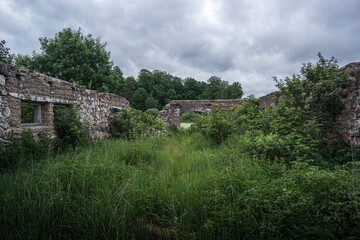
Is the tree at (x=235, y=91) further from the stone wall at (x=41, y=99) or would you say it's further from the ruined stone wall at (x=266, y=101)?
the stone wall at (x=41, y=99)

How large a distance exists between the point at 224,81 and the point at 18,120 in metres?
43.9

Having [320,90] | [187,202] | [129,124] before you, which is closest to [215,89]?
[129,124]

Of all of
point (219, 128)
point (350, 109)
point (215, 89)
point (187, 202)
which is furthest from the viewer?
point (215, 89)

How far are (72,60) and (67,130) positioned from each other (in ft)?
51.8

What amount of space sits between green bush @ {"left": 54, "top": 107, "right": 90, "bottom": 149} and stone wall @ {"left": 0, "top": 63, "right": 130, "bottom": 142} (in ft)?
0.62

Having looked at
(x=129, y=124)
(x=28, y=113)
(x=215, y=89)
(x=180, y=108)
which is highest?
(x=215, y=89)

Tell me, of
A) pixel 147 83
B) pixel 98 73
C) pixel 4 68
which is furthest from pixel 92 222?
pixel 147 83

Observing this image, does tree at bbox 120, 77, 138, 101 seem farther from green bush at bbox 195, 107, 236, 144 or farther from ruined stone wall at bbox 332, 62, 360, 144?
ruined stone wall at bbox 332, 62, 360, 144

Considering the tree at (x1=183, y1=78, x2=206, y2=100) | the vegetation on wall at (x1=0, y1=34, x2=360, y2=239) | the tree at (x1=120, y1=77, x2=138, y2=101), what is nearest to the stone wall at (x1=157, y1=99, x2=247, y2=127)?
the vegetation on wall at (x1=0, y1=34, x2=360, y2=239)

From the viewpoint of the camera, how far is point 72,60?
58.5 ft

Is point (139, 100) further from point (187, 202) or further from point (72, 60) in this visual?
point (187, 202)

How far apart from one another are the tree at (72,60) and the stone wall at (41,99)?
1064 centimetres

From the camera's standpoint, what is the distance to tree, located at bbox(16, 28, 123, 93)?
56.4ft

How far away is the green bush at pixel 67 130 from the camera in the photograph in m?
5.36
